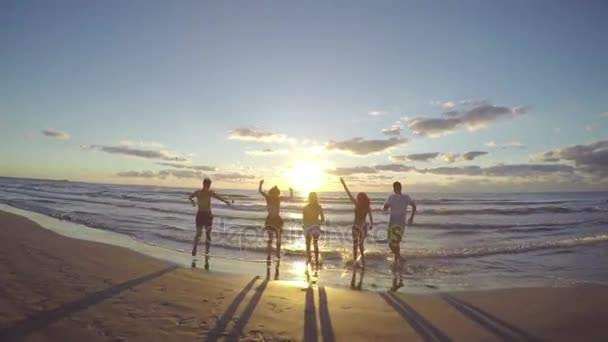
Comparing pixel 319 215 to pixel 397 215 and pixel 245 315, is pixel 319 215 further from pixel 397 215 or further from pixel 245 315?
pixel 245 315

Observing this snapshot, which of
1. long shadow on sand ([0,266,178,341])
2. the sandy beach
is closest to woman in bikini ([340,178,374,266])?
the sandy beach

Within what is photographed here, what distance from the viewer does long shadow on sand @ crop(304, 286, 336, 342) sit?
5004mm

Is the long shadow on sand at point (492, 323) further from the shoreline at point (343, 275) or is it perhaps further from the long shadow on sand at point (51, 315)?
the long shadow on sand at point (51, 315)

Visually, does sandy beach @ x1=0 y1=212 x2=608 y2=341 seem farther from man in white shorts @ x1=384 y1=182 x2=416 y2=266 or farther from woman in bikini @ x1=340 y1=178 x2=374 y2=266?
woman in bikini @ x1=340 y1=178 x2=374 y2=266

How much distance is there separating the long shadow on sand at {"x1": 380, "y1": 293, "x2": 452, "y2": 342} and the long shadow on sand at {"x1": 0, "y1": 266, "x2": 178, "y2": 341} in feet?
16.0

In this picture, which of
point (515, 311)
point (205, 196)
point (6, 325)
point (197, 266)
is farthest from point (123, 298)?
point (515, 311)

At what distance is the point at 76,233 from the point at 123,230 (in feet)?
6.92

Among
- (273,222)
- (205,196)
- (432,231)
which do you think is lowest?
(432,231)

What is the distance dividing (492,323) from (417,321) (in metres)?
1.22

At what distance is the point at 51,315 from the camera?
4.90 meters

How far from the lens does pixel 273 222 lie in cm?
1052

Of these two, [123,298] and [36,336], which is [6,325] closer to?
[36,336]

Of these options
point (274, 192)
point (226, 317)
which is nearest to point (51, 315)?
point (226, 317)

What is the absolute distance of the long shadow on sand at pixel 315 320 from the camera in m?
5.00
